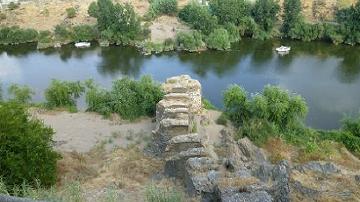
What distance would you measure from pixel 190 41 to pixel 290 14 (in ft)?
45.5

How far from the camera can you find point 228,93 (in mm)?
38250

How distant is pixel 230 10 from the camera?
66625 mm

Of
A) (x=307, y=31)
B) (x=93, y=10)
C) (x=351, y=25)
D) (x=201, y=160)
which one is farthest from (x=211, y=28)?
(x=201, y=160)

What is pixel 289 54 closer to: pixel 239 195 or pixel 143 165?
pixel 143 165

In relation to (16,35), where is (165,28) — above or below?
above

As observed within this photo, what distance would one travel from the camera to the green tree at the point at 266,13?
6756cm

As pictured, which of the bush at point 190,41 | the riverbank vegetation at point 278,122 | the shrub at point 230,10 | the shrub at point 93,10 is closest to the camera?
the riverbank vegetation at point 278,122

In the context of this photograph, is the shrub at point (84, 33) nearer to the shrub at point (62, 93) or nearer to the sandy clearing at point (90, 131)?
the shrub at point (62, 93)


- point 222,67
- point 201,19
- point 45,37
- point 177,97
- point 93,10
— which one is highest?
point 177,97

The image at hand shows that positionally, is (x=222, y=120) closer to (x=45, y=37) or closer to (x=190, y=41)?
(x=190, y=41)

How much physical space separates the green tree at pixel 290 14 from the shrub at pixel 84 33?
2490 cm

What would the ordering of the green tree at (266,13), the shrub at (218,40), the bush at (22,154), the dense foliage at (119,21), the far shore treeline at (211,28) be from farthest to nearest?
the green tree at (266,13), the dense foliage at (119,21), the far shore treeline at (211,28), the shrub at (218,40), the bush at (22,154)

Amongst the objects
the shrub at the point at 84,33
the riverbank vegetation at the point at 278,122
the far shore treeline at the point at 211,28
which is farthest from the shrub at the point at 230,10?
the riverbank vegetation at the point at 278,122

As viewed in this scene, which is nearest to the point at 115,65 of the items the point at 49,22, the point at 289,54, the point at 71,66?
the point at 71,66
